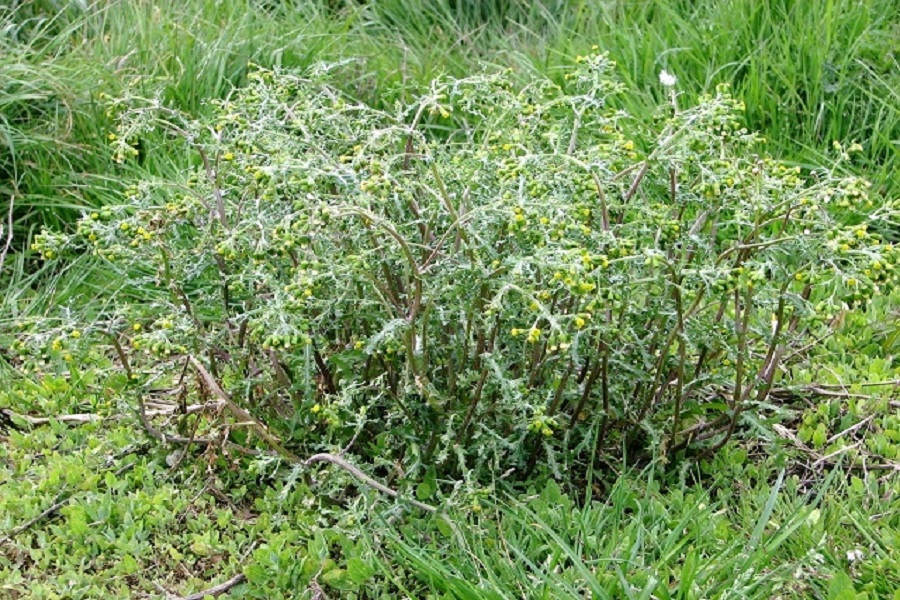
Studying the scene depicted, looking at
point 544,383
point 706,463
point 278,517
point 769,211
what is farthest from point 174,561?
point 769,211

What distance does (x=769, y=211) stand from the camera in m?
3.09

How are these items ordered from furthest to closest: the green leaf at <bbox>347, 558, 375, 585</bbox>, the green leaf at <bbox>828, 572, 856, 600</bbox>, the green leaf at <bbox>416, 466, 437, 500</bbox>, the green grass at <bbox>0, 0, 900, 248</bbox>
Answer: the green grass at <bbox>0, 0, 900, 248</bbox> → the green leaf at <bbox>416, 466, 437, 500</bbox> → the green leaf at <bbox>347, 558, 375, 585</bbox> → the green leaf at <bbox>828, 572, 856, 600</bbox>

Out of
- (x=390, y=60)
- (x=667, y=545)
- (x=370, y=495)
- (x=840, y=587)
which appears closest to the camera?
(x=840, y=587)

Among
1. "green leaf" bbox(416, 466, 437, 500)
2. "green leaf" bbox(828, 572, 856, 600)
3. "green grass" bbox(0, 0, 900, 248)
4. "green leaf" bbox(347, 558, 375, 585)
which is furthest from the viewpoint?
"green grass" bbox(0, 0, 900, 248)

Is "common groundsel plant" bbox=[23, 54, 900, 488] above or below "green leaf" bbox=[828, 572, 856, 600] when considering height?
above

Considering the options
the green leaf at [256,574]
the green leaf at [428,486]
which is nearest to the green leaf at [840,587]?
the green leaf at [428,486]

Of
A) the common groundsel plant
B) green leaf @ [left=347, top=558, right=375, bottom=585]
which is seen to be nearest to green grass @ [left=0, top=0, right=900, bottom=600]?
green leaf @ [left=347, top=558, right=375, bottom=585]

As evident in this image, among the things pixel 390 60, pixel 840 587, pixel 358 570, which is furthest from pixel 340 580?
pixel 390 60

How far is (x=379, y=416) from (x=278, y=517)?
1.33 feet

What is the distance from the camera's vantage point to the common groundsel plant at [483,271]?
2.85 meters

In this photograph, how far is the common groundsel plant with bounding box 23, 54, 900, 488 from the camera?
2854 mm

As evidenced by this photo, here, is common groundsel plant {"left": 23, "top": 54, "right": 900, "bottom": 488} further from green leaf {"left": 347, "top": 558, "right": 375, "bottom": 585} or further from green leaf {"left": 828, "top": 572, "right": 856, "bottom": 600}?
green leaf {"left": 828, "top": 572, "right": 856, "bottom": 600}

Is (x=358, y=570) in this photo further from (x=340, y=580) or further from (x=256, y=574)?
(x=256, y=574)

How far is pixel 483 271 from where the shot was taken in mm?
2869
